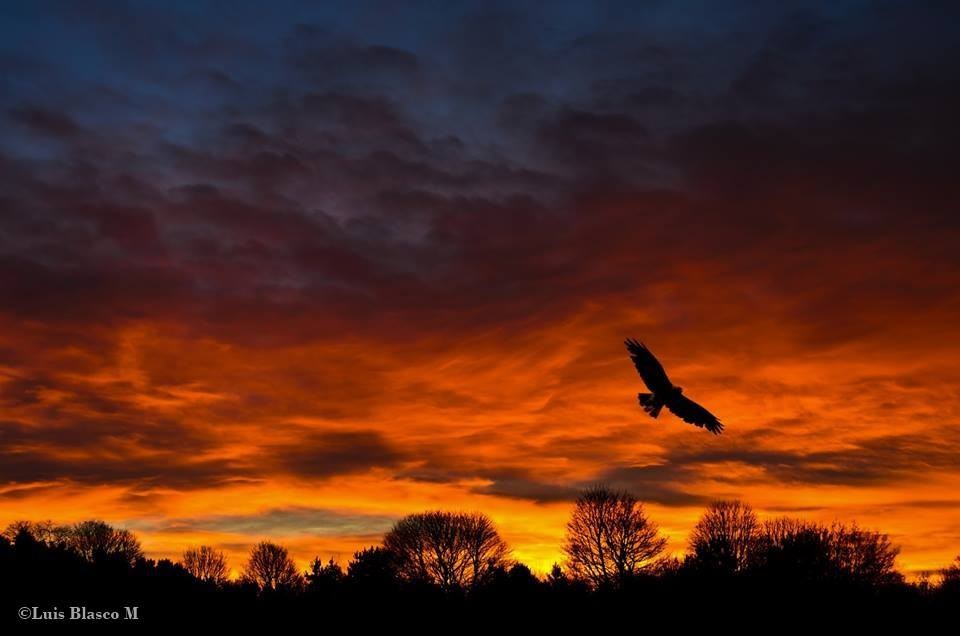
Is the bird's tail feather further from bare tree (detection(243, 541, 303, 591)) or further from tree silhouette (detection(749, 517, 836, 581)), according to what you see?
bare tree (detection(243, 541, 303, 591))

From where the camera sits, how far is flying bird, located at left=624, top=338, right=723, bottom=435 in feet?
83.3

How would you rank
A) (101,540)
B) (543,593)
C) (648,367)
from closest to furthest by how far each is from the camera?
(648,367) → (543,593) → (101,540)

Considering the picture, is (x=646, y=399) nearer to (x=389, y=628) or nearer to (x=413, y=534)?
(x=389, y=628)

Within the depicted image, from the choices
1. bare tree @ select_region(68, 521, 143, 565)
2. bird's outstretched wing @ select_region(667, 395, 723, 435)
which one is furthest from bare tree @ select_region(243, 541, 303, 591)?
bird's outstretched wing @ select_region(667, 395, 723, 435)

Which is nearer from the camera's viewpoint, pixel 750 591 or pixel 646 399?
pixel 646 399

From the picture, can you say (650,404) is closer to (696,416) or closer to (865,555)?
(696,416)

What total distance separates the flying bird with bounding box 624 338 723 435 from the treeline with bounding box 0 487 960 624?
3062 centimetres

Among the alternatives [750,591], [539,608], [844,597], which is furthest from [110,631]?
[844,597]

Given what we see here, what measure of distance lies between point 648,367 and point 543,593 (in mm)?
41422

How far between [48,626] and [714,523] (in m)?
58.8

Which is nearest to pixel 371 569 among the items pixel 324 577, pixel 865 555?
pixel 324 577

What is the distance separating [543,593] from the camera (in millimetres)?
62938

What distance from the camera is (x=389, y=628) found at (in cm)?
5675

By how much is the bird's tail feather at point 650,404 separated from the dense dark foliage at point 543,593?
29.1 metres
